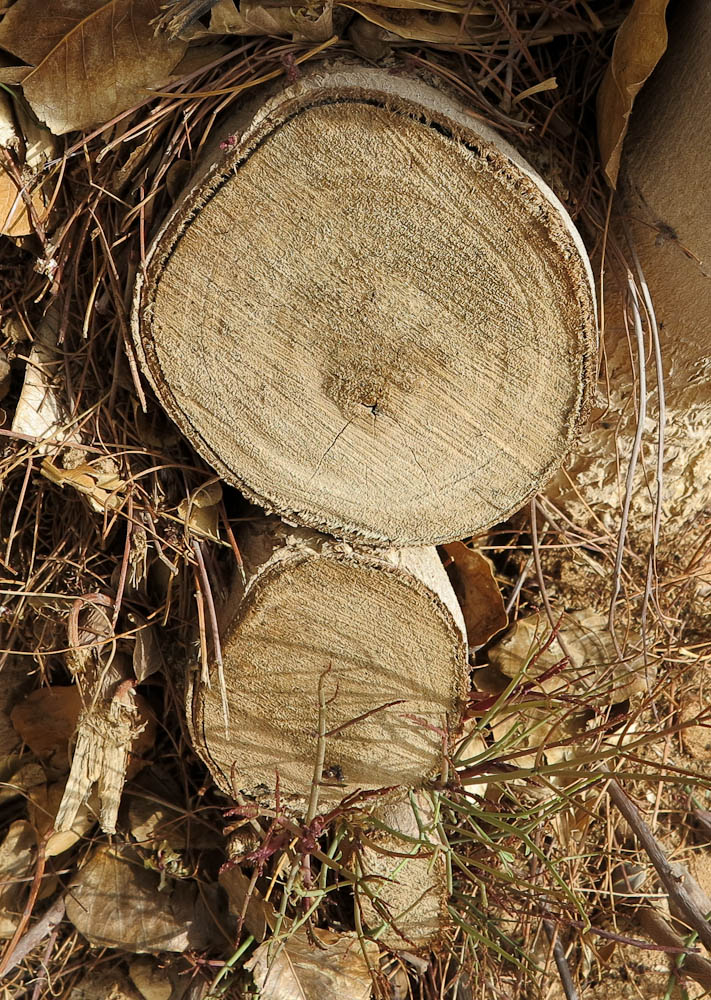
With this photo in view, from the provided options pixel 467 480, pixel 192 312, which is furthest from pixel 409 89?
pixel 467 480

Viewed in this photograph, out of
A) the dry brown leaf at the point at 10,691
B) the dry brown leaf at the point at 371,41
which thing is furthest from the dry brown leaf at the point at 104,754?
the dry brown leaf at the point at 371,41

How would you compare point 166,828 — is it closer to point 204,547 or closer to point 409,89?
point 204,547

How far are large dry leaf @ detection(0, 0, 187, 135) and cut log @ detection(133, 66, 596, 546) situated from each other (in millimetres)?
147

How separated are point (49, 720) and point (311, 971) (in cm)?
58

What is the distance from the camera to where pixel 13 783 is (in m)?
1.40

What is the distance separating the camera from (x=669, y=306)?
1.03 metres

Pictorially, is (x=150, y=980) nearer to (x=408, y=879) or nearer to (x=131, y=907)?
(x=131, y=907)

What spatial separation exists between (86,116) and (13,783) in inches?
42.8

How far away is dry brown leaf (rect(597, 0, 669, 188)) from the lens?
33.1 inches

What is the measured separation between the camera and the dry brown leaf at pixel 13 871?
52.8 inches

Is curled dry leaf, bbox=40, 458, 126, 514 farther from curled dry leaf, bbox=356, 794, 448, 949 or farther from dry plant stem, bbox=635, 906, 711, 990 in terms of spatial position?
dry plant stem, bbox=635, 906, 711, 990

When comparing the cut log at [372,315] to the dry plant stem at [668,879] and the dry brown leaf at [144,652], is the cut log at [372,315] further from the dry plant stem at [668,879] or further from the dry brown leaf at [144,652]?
the dry plant stem at [668,879]

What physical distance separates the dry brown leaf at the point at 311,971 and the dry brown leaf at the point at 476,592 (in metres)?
0.51

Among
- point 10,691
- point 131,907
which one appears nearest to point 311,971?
point 131,907
